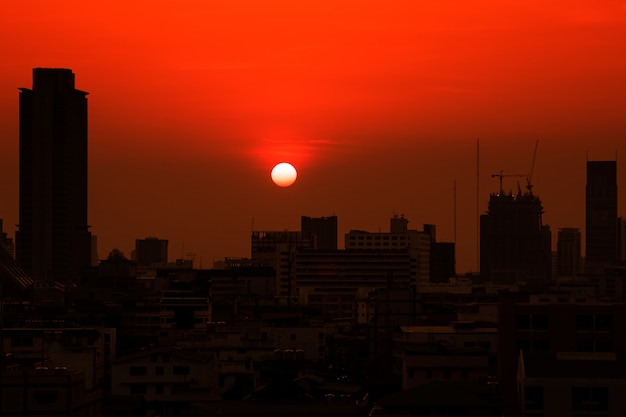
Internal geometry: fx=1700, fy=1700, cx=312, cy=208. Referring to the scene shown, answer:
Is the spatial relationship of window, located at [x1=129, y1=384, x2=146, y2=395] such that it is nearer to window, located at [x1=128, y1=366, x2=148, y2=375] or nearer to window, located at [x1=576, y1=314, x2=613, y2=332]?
window, located at [x1=128, y1=366, x2=148, y2=375]

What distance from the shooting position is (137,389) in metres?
56.9

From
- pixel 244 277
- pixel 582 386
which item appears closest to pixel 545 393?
pixel 582 386

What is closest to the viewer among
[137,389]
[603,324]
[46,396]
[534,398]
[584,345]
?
[46,396]

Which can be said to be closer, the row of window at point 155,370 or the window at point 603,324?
the window at point 603,324

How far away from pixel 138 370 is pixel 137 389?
851mm

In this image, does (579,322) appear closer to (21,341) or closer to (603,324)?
(603,324)

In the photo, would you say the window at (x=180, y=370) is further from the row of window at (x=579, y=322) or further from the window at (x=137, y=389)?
the row of window at (x=579, y=322)

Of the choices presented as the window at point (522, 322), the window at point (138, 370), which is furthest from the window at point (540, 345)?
the window at point (138, 370)

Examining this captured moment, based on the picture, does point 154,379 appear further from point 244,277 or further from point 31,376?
point 244,277

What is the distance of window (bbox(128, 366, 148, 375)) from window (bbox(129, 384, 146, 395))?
487 millimetres

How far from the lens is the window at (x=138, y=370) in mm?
57469

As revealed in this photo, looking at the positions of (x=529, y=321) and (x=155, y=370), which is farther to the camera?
(x=155, y=370)

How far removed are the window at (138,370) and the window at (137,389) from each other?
487 mm

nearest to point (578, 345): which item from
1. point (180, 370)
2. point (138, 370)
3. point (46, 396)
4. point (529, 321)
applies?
point (529, 321)
